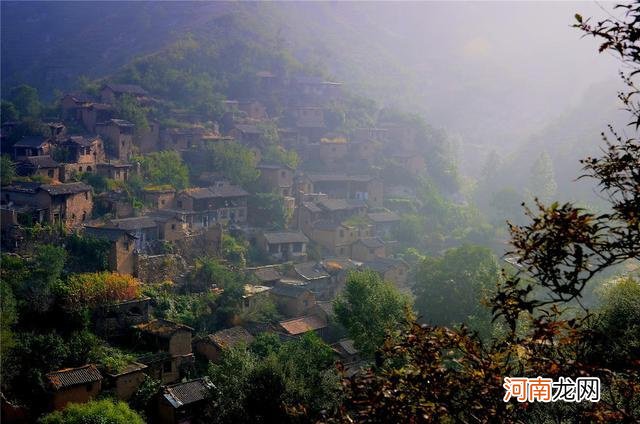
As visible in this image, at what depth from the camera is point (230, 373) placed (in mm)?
12711

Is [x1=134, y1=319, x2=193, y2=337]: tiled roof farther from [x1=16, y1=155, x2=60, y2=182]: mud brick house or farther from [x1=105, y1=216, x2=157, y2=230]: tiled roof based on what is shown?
[x1=16, y1=155, x2=60, y2=182]: mud brick house

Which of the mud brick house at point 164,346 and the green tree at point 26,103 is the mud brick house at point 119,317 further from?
the green tree at point 26,103

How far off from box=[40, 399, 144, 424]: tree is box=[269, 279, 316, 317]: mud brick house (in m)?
7.18

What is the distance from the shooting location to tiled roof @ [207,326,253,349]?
1602 cm

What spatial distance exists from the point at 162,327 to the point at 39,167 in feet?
27.8

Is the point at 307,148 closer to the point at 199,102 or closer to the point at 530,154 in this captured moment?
the point at 199,102

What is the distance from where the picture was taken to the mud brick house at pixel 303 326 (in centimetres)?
1752

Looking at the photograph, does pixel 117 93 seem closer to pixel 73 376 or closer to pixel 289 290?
pixel 289 290

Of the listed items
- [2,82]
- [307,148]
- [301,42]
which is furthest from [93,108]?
[301,42]

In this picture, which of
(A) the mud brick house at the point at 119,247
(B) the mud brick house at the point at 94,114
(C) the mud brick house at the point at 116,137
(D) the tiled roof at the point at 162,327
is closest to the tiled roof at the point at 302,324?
(D) the tiled roof at the point at 162,327

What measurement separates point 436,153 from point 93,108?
19257 mm

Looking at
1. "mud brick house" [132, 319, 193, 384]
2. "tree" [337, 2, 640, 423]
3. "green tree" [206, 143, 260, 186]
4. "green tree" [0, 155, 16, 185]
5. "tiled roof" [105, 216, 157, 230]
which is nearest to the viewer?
"tree" [337, 2, 640, 423]

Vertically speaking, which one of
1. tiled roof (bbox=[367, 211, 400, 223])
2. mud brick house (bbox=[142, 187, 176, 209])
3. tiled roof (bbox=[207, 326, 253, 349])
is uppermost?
mud brick house (bbox=[142, 187, 176, 209])

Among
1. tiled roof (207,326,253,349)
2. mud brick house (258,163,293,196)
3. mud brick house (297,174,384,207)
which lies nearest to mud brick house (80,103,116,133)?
mud brick house (258,163,293,196)
